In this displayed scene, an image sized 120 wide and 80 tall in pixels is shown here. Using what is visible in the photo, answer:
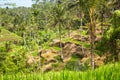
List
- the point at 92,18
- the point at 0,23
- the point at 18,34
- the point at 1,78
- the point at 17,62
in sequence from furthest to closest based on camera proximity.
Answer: the point at 0,23, the point at 18,34, the point at 17,62, the point at 92,18, the point at 1,78

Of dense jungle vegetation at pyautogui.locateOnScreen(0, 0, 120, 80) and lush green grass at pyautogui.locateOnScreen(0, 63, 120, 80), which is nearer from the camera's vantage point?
lush green grass at pyautogui.locateOnScreen(0, 63, 120, 80)

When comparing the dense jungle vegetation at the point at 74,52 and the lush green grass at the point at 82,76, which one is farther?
the dense jungle vegetation at the point at 74,52

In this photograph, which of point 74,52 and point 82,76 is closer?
point 82,76

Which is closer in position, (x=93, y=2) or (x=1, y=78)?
(x=1, y=78)

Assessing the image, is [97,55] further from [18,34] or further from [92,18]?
[18,34]

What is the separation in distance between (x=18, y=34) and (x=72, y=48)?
67.9 m

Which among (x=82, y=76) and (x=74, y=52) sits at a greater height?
(x=82, y=76)

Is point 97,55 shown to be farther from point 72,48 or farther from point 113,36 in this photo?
point 113,36

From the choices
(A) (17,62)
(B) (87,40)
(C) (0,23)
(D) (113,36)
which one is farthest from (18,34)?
(D) (113,36)

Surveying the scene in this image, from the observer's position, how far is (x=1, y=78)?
3.06 m

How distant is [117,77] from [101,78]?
157mm

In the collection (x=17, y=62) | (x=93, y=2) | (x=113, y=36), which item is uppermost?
(x=93, y=2)

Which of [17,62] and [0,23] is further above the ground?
[0,23]

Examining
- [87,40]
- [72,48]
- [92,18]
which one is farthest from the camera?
[87,40]
